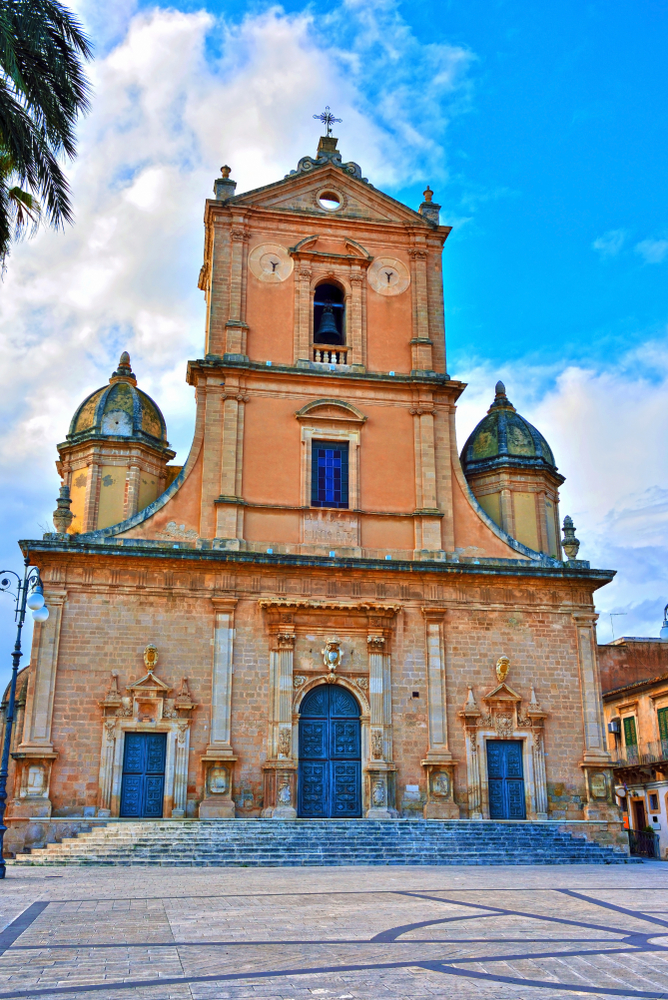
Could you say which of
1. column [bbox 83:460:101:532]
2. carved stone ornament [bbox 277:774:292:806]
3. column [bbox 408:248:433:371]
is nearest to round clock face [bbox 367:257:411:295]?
column [bbox 408:248:433:371]

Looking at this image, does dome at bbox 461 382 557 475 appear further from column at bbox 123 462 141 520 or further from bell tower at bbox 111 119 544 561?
column at bbox 123 462 141 520

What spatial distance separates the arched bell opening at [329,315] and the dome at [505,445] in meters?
5.09

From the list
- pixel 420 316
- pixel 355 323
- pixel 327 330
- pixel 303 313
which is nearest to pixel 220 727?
pixel 327 330

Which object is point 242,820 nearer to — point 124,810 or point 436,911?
point 124,810

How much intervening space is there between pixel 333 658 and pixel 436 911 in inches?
474

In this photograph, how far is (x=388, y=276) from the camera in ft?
88.8

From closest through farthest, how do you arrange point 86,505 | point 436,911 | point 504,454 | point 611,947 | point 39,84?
point 611,947 → point 436,911 → point 39,84 → point 86,505 → point 504,454

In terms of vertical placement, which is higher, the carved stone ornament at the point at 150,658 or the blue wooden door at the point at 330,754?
the carved stone ornament at the point at 150,658

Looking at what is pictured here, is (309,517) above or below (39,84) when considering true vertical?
below

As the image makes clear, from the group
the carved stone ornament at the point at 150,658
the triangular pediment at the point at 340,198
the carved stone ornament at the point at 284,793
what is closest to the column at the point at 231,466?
the carved stone ornament at the point at 150,658

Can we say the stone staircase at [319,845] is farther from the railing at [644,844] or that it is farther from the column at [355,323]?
the column at [355,323]

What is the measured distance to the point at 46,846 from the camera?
19703mm

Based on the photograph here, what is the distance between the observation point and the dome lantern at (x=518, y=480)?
26.7 m

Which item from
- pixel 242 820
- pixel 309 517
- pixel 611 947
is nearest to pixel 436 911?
pixel 611 947
